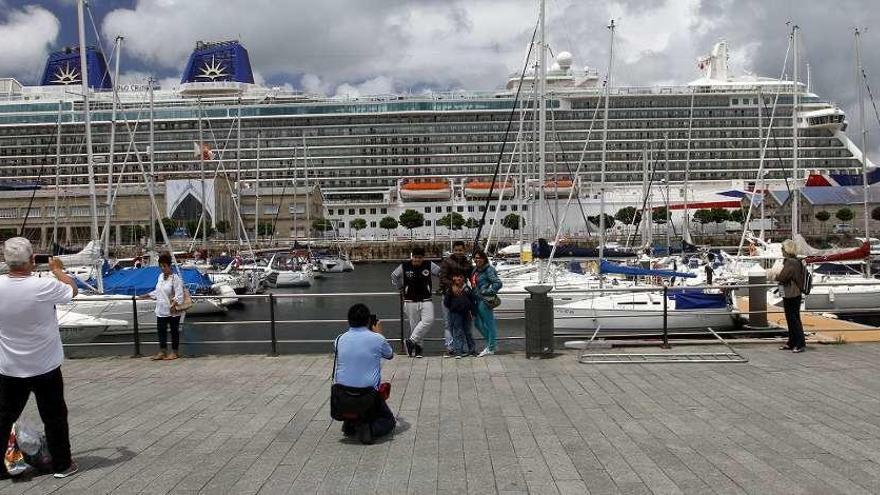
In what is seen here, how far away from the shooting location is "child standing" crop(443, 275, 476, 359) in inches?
392

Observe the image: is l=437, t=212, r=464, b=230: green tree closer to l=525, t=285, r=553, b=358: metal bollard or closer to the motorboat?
the motorboat

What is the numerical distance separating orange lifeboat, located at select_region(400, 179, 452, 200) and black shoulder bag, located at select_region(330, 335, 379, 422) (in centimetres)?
8630

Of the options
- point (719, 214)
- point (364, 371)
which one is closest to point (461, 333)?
point (364, 371)

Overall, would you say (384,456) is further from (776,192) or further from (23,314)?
(776,192)

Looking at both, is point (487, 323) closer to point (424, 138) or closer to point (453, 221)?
point (453, 221)

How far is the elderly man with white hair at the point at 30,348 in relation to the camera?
16.2 feet

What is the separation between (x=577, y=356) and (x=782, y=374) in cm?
259

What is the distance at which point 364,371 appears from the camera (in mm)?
6012

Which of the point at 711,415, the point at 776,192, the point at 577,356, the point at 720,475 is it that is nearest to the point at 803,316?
the point at 577,356

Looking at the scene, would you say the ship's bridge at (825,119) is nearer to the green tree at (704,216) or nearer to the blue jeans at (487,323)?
the green tree at (704,216)

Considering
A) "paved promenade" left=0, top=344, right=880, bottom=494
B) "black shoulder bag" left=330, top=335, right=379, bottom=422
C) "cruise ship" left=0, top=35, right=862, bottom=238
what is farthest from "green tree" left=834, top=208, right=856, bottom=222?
"black shoulder bag" left=330, top=335, right=379, bottom=422

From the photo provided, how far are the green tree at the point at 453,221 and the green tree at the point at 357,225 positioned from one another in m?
10.1

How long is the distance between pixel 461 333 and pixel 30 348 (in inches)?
238

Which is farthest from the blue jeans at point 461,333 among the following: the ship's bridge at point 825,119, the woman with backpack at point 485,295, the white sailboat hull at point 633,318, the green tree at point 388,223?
the ship's bridge at point 825,119
